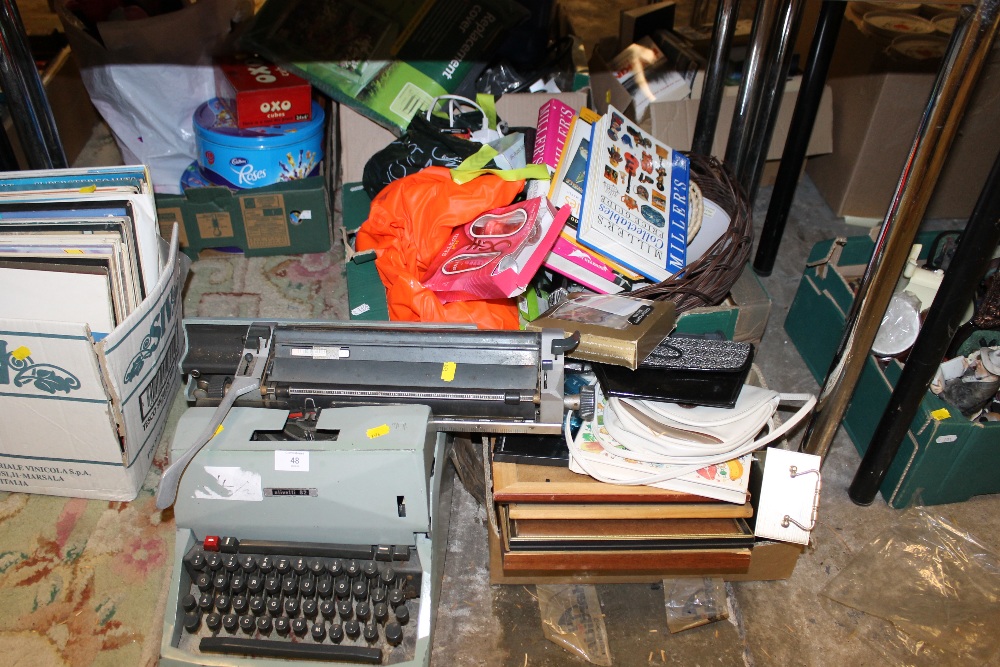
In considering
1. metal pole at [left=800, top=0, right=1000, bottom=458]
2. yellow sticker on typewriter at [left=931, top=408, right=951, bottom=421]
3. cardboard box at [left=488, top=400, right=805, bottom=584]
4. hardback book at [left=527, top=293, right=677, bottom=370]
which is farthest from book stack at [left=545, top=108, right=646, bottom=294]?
yellow sticker on typewriter at [left=931, top=408, right=951, bottom=421]

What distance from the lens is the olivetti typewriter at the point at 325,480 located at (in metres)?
1.47

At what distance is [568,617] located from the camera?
5.88ft

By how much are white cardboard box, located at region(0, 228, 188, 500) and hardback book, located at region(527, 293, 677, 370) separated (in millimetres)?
941

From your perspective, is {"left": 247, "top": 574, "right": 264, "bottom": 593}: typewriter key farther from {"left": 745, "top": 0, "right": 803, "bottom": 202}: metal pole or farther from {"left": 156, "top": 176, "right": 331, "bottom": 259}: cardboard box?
{"left": 745, "top": 0, "right": 803, "bottom": 202}: metal pole

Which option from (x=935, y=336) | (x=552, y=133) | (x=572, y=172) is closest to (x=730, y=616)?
(x=935, y=336)

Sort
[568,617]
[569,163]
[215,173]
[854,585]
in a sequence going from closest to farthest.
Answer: [568,617], [854,585], [569,163], [215,173]

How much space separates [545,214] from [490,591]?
930mm

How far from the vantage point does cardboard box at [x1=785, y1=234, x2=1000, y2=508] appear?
1911mm

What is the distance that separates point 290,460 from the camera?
1.45 meters

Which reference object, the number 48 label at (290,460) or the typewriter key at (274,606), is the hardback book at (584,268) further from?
the typewriter key at (274,606)

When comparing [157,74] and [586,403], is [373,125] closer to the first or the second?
[157,74]

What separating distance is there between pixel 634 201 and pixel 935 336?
788 mm

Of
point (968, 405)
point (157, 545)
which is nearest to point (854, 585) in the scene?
point (968, 405)

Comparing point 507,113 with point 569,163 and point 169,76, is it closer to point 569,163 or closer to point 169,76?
point 569,163
